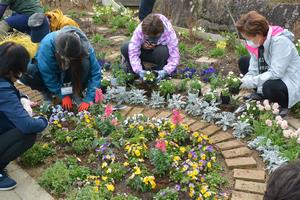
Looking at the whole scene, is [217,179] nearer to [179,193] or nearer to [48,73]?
[179,193]

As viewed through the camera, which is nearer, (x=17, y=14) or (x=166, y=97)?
(x=166, y=97)

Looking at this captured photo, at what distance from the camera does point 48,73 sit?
4.29 m

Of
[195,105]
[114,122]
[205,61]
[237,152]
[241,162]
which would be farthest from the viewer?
[205,61]

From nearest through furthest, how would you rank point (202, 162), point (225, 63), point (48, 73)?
point (202, 162) < point (48, 73) < point (225, 63)

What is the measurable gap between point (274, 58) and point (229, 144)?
97 cm

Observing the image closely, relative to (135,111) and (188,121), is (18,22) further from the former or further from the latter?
(188,121)

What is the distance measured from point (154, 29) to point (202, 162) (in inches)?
71.3

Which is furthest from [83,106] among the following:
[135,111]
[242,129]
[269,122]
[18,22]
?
[18,22]

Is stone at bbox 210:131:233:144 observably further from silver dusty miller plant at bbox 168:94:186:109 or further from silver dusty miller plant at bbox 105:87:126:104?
silver dusty miller plant at bbox 105:87:126:104

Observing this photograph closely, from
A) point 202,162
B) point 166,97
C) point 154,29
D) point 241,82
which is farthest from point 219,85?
point 202,162

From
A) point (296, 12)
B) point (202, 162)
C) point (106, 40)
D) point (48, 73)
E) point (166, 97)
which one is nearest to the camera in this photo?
point (202, 162)

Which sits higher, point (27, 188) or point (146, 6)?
point (146, 6)

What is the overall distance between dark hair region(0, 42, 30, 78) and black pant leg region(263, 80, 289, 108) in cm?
230

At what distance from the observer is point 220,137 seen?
386 cm
